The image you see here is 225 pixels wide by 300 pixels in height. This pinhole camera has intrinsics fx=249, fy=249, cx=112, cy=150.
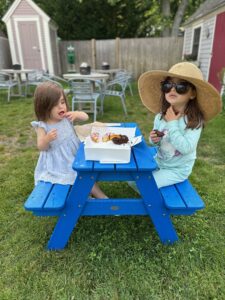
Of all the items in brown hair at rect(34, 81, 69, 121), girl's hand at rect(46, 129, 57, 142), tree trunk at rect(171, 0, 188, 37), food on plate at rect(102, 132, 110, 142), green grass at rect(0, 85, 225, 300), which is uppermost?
tree trunk at rect(171, 0, 188, 37)

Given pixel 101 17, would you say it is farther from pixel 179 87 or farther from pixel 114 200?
pixel 114 200

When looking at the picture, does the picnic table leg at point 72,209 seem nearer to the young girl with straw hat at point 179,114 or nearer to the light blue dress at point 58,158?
the light blue dress at point 58,158

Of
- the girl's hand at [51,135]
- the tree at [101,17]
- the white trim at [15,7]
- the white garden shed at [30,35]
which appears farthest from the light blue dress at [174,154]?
the tree at [101,17]

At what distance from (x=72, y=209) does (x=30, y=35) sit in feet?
37.3

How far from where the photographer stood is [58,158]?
2014 mm

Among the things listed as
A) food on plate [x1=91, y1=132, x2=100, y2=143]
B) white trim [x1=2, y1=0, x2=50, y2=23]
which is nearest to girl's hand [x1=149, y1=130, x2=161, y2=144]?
food on plate [x1=91, y1=132, x2=100, y2=143]

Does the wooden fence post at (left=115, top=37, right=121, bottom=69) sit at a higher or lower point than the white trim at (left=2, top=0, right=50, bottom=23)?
lower

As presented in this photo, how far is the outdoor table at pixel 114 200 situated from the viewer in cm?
160

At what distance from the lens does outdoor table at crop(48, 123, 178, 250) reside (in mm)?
1603

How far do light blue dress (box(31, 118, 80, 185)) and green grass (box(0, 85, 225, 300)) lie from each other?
20.0 inches

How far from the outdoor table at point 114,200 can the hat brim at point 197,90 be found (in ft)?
1.67

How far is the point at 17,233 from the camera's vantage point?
2111mm

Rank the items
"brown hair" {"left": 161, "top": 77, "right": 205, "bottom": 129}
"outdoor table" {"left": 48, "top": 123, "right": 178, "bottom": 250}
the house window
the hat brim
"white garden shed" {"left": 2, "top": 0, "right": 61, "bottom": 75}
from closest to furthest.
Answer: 1. "outdoor table" {"left": 48, "top": 123, "right": 178, "bottom": 250}
2. the hat brim
3. "brown hair" {"left": 161, "top": 77, "right": 205, "bottom": 129}
4. the house window
5. "white garden shed" {"left": 2, "top": 0, "right": 61, "bottom": 75}

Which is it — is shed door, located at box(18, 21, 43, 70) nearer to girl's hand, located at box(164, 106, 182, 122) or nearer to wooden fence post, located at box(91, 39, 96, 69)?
wooden fence post, located at box(91, 39, 96, 69)
